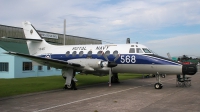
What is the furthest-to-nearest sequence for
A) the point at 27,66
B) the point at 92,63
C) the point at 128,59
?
the point at 27,66, the point at 128,59, the point at 92,63

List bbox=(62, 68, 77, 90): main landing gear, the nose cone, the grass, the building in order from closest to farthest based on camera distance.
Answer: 1. the grass
2. the nose cone
3. bbox=(62, 68, 77, 90): main landing gear
4. the building

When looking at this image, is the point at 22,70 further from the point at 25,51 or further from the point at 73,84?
the point at 73,84

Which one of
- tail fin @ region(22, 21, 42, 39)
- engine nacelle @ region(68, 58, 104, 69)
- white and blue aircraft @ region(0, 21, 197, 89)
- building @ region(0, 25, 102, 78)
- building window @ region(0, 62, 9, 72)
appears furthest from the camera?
building window @ region(0, 62, 9, 72)

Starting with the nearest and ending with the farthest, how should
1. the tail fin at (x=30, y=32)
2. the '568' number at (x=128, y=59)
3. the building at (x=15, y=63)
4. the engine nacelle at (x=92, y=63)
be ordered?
the engine nacelle at (x=92, y=63) → the '568' number at (x=128, y=59) → the tail fin at (x=30, y=32) → the building at (x=15, y=63)

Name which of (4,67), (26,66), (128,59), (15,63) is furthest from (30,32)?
(128,59)

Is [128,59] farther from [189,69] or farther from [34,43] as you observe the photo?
[34,43]

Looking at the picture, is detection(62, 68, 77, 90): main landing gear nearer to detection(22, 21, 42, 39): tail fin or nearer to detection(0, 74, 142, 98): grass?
detection(0, 74, 142, 98): grass

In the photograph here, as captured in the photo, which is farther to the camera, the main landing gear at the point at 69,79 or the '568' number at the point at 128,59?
the '568' number at the point at 128,59

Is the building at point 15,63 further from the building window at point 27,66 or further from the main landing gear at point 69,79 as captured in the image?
the main landing gear at point 69,79

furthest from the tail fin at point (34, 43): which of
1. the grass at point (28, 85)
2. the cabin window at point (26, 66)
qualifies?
the cabin window at point (26, 66)

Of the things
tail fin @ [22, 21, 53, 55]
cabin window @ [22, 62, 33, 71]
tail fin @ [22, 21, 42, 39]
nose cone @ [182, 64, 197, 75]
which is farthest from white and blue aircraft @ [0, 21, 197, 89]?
cabin window @ [22, 62, 33, 71]

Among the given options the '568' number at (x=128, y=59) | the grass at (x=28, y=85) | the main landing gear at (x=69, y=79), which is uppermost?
the '568' number at (x=128, y=59)

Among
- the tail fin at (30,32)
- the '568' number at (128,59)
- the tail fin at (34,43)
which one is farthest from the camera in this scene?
the tail fin at (30,32)

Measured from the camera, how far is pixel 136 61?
1557cm
